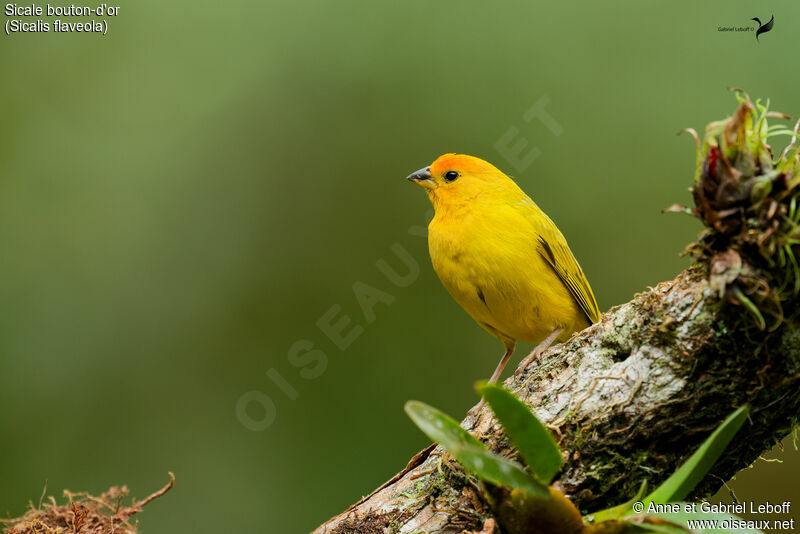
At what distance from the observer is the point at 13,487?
541 centimetres

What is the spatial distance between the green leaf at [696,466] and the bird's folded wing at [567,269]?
220cm

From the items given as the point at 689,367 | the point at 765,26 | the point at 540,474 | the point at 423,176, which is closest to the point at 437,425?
the point at 540,474

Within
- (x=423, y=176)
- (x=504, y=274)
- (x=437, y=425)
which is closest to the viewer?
(x=437, y=425)

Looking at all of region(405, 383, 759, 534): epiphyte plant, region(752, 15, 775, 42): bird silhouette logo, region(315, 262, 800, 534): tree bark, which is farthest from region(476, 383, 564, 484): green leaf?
region(752, 15, 775, 42): bird silhouette logo

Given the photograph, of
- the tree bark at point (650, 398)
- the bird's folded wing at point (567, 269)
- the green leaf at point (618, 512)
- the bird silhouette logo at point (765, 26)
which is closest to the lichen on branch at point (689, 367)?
the tree bark at point (650, 398)

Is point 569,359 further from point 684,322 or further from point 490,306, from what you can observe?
point 490,306

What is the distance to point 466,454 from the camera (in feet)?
4.21

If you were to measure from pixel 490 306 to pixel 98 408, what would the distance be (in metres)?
3.61

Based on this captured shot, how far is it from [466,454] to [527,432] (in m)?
0.19

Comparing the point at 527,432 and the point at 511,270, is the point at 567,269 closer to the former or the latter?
the point at 511,270

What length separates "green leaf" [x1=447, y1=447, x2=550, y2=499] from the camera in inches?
51.0

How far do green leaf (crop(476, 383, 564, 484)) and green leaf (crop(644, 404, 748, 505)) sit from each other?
0.22m

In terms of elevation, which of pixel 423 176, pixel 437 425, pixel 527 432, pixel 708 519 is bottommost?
pixel 708 519

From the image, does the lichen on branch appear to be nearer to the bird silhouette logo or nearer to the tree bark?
the tree bark
